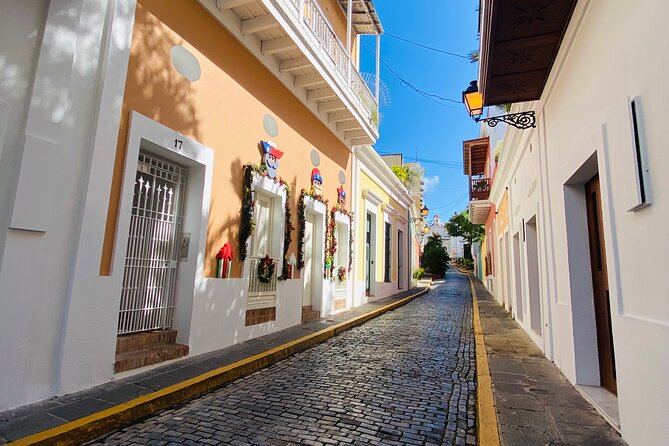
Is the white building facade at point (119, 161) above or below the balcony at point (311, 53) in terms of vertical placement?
below

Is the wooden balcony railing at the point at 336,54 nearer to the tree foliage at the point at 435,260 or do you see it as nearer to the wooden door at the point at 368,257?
the wooden door at the point at 368,257

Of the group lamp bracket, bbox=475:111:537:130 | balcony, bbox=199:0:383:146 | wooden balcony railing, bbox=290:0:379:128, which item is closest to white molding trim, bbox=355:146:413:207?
balcony, bbox=199:0:383:146

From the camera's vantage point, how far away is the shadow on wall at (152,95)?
4199 mm

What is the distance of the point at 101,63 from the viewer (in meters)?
4.06

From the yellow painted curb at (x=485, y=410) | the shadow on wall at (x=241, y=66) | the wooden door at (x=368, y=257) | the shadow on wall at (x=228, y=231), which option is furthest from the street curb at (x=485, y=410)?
the wooden door at (x=368, y=257)

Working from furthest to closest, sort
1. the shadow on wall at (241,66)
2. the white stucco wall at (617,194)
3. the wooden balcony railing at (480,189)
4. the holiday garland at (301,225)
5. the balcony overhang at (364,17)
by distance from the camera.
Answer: the wooden balcony railing at (480,189)
the balcony overhang at (364,17)
the holiday garland at (301,225)
the shadow on wall at (241,66)
the white stucco wall at (617,194)

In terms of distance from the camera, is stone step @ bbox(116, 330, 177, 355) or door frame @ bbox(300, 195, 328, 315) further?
door frame @ bbox(300, 195, 328, 315)

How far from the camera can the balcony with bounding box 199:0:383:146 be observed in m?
6.37

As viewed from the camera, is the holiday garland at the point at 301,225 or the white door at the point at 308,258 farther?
the white door at the point at 308,258

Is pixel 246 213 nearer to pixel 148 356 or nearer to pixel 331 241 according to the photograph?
pixel 148 356

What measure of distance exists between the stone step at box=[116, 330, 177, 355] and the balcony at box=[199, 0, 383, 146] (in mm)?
4711

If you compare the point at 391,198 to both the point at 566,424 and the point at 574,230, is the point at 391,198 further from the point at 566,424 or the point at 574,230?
the point at 566,424

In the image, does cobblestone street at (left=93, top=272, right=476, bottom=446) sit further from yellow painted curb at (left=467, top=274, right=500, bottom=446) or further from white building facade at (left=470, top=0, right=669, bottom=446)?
white building facade at (left=470, top=0, right=669, bottom=446)

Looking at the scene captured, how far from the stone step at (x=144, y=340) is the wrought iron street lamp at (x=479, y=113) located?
18.9ft
